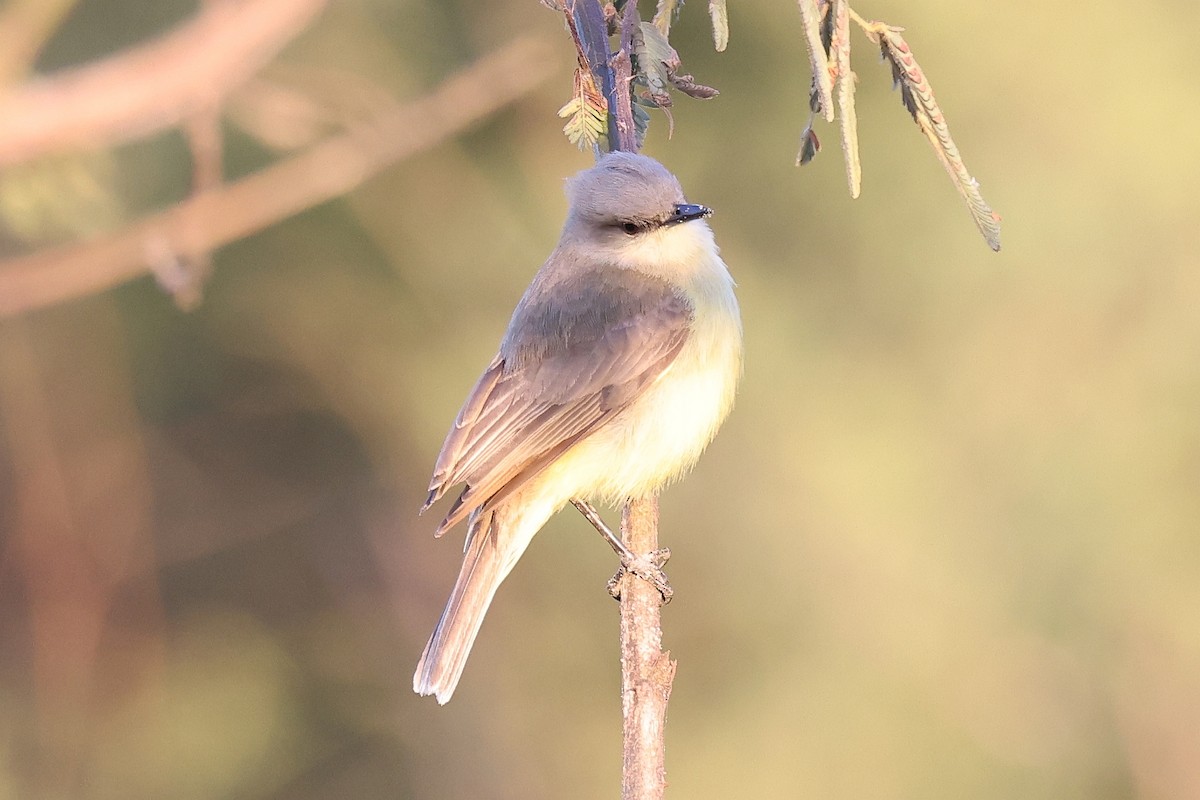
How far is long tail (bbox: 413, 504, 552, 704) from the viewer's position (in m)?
4.16

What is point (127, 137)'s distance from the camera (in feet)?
13.1

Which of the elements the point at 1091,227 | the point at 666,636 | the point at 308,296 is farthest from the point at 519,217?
the point at 1091,227

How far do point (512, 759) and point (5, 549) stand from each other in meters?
3.22

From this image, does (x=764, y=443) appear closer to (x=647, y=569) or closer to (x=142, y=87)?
(x=647, y=569)

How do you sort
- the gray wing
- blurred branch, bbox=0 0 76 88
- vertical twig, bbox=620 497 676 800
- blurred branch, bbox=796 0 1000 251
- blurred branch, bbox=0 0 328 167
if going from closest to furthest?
blurred branch, bbox=796 0 1000 251 < vertical twig, bbox=620 497 676 800 < blurred branch, bbox=0 0 328 167 < the gray wing < blurred branch, bbox=0 0 76 88

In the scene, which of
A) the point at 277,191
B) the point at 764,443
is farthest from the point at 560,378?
the point at 764,443

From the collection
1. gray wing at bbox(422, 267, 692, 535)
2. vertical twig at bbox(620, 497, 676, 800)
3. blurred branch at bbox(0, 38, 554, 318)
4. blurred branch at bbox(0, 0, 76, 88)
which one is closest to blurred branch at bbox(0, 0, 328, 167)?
blurred branch at bbox(0, 0, 76, 88)

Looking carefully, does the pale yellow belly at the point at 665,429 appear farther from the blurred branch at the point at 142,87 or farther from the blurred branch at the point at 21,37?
the blurred branch at the point at 21,37

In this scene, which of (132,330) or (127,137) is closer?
(127,137)

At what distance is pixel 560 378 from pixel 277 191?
2.27 meters

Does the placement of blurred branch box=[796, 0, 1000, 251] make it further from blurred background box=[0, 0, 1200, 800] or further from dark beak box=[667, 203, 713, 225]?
blurred background box=[0, 0, 1200, 800]

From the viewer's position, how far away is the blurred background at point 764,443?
6.50 meters

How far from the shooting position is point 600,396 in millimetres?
4223

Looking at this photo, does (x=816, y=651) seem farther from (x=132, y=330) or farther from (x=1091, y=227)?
(x=132, y=330)
